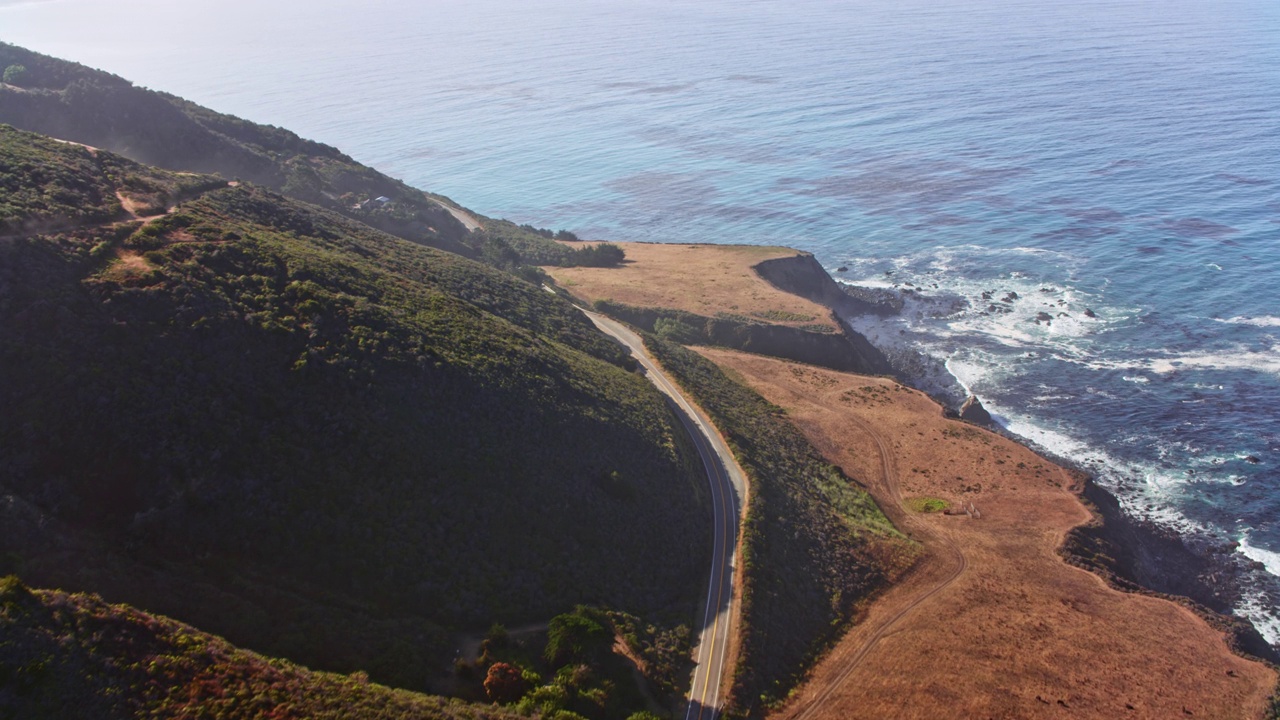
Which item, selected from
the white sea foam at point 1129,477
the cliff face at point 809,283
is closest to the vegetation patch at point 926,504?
the white sea foam at point 1129,477

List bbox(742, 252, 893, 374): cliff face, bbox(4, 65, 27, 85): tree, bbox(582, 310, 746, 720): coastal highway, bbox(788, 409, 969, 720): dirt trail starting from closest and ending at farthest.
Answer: bbox(582, 310, 746, 720): coastal highway < bbox(788, 409, 969, 720): dirt trail < bbox(4, 65, 27, 85): tree < bbox(742, 252, 893, 374): cliff face

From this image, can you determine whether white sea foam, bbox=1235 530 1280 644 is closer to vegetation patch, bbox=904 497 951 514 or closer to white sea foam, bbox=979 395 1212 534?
white sea foam, bbox=979 395 1212 534

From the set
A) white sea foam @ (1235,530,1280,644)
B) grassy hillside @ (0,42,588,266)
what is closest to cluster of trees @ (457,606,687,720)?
white sea foam @ (1235,530,1280,644)

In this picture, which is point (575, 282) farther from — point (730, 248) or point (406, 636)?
point (406, 636)

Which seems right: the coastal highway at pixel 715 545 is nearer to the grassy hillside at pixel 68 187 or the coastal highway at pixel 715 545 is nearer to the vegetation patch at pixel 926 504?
the vegetation patch at pixel 926 504

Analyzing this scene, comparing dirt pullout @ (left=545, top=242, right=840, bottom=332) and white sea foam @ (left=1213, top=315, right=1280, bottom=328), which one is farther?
dirt pullout @ (left=545, top=242, right=840, bottom=332)

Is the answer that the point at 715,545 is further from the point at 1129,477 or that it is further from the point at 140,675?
the point at 1129,477

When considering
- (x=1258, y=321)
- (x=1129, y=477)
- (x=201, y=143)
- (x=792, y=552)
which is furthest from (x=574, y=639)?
(x=1258, y=321)
